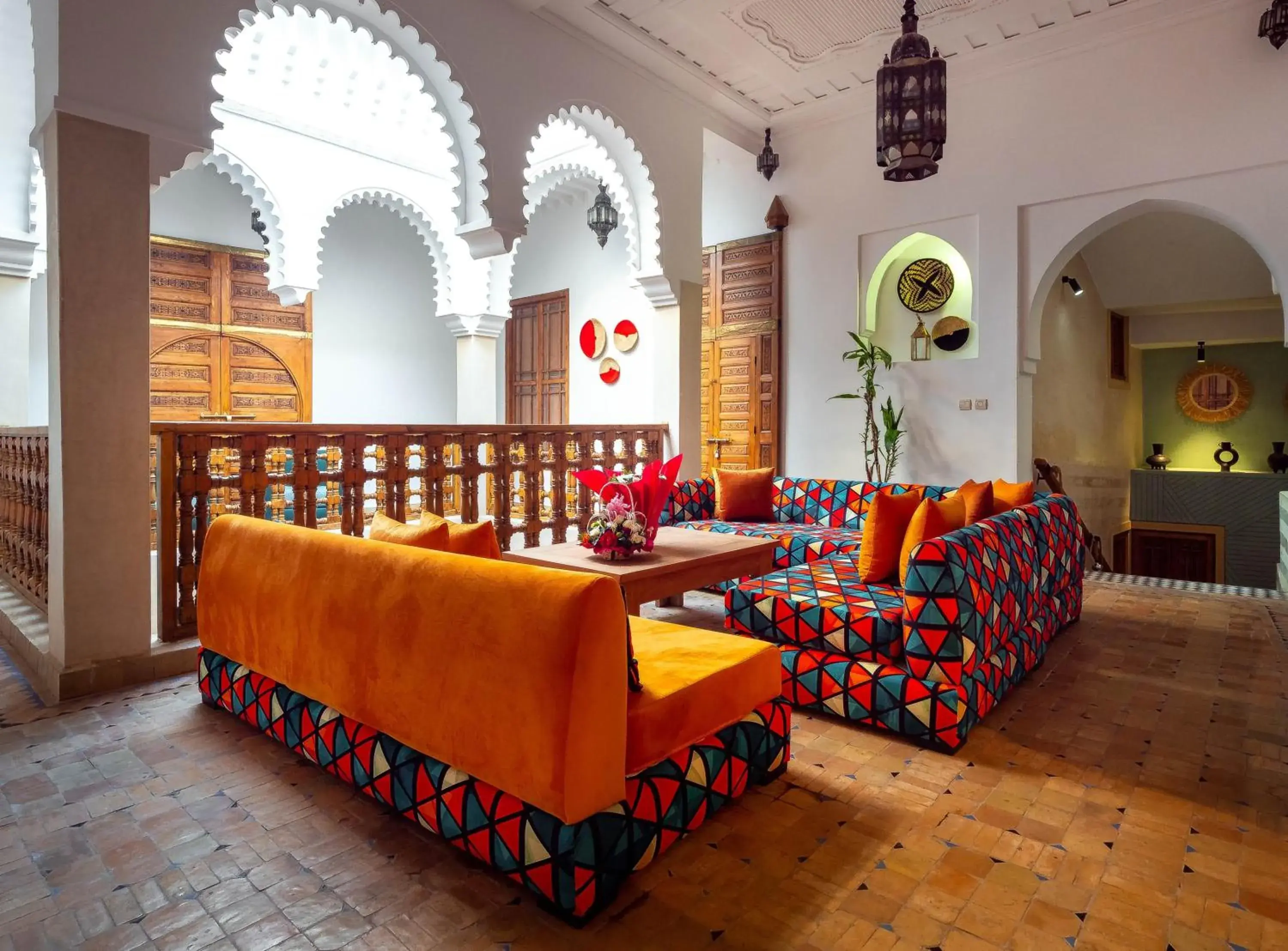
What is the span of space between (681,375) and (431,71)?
9.48 feet

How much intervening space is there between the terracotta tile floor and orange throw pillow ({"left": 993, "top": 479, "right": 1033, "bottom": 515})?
3.50 ft

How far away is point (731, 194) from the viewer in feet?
26.5

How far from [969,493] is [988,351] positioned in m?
3.24

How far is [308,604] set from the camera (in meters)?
2.43

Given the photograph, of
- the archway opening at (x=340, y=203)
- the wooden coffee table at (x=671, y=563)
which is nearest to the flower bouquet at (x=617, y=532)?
the wooden coffee table at (x=671, y=563)

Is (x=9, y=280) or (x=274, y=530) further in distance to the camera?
(x=9, y=280)

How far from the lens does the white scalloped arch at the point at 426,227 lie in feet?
24.5

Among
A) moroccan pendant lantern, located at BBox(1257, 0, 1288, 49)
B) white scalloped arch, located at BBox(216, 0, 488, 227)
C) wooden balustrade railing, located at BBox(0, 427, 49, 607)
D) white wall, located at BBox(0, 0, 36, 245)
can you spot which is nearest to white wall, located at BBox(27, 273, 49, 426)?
white wall, located at BBox(0, 0, 36, 245)

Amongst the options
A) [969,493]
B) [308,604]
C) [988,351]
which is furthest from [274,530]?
[988,351]

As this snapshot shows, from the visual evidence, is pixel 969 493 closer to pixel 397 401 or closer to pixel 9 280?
pixel 9 280

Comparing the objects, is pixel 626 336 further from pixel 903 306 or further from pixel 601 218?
pixel 903 306

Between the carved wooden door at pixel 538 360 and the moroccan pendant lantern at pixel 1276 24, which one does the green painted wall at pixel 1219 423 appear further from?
the carved wooden door at pixel 538 360

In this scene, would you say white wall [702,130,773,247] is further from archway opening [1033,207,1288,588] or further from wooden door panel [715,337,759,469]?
archway opening [1033,207,1288,588]

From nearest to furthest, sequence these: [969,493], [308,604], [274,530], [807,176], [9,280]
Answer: [308,604] < [274,530] < [969,493] < [9,280] < [807,176]
